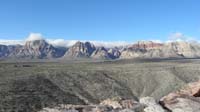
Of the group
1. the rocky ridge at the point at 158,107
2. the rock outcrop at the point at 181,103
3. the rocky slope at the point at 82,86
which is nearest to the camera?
the rock outcrop at the point at 181,103

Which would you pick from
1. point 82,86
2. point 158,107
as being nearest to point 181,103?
point 158,107

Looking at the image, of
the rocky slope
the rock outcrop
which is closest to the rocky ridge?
the rock outcrop

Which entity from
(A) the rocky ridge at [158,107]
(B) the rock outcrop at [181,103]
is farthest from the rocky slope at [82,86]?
(B) the rock outcrop at [181,103]

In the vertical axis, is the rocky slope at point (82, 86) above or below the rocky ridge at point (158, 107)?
below

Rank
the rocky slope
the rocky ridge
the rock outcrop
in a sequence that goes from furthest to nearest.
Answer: the rocky slope, the rocky ridge, the rock outcrop

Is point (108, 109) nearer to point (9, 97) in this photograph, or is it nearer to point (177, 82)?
point (9, 97)

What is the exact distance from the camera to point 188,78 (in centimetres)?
12106

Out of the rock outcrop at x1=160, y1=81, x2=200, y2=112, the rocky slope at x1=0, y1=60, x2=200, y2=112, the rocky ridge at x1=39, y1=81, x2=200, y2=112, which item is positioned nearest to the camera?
the rock outcrop at x1=160, y1=81, x2=200, y2=112

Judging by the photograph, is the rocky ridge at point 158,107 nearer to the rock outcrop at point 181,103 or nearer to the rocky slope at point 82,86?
the rock outcrop at point 181,103

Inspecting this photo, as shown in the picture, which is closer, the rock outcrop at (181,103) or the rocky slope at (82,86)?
the rock outcrop at (181,103)

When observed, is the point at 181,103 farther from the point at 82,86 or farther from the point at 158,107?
the point at 82,86

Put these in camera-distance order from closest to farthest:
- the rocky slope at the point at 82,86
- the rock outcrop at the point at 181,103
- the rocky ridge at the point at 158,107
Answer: the rock outcrop at the point at 181,103 < the rocky ridge at the point at 158,107 < the rocky slope at the point at 82,86

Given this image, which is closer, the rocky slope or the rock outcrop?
the rock outcrop

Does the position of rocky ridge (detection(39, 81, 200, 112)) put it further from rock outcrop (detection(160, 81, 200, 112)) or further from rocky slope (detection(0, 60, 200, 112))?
rocky slope (detection(0, 60, 200, 112))
